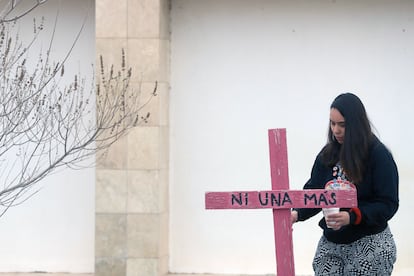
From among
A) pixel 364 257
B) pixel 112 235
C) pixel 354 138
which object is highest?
pixel 354 138

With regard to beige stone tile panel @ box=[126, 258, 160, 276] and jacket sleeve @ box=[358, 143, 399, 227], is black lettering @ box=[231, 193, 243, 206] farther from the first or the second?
beige stone tile panel @ box=[126, 258, 160, 276]

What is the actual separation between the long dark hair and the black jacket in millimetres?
52

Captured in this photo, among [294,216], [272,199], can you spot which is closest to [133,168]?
[294,216]

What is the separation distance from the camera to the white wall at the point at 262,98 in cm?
995

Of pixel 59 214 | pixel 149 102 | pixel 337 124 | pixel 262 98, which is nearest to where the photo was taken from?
pixel 337 124

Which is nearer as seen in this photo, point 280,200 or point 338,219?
point 338,219

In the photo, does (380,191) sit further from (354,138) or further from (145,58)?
(145,58)

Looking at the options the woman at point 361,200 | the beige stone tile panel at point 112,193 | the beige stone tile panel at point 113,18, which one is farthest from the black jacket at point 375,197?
the beige stone tile panel at point 113,18

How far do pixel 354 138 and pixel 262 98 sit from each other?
187 inches

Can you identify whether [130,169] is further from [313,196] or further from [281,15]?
[313,196]

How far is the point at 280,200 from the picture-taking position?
17.9 ft

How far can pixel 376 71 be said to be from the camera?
32.7 ft

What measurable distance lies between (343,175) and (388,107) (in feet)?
15.3

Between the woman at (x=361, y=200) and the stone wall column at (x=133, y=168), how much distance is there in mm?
4291
